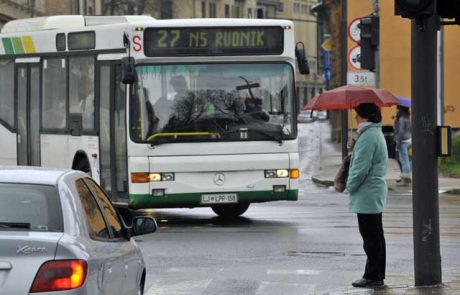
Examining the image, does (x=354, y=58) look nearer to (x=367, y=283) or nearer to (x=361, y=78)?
(x=361, y=78)

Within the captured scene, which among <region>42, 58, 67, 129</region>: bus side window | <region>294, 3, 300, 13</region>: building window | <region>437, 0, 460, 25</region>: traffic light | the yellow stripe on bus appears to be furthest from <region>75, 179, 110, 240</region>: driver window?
<region>294, 3, 300, 13</region>: building window

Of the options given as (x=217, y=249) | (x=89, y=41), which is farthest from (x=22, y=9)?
(x=217, y=249)

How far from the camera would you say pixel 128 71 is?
1653cm

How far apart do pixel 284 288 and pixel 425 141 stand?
2.00 meters

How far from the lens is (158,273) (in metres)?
12.5

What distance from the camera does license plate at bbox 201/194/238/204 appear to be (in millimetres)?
16891

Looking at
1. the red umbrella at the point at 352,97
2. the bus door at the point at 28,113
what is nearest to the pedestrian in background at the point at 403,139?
the red umbrella at the point at 352,97

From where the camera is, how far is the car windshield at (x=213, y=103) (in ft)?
55.3

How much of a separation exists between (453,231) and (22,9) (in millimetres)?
50435

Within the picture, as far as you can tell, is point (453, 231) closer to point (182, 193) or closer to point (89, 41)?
point (182, 193)

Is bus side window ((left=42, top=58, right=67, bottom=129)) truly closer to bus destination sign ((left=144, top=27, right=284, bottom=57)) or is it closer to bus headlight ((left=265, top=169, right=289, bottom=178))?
bus destination sign ((left=144, top=27, right=284, bottom=57))

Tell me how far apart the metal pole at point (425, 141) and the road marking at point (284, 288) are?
1161 mm

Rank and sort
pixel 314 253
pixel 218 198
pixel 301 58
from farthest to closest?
pixel 301 58 < pixel 218 198 < pixel 314 253

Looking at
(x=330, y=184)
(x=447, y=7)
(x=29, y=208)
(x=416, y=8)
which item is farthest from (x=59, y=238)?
(x=330, y=184)
